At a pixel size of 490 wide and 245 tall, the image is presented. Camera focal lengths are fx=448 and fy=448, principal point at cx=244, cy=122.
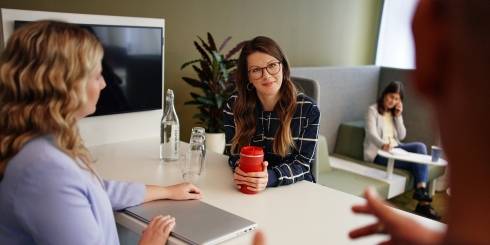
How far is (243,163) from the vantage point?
4.96 feet

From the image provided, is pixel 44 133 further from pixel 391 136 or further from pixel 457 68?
pixel 391 136

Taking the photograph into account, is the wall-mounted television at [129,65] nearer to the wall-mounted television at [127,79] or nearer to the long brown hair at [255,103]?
the wall-mounted television at [127,79]

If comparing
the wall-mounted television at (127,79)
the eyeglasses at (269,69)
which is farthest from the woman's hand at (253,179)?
the wall-mounted television at (127,79)

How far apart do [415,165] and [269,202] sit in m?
2.50

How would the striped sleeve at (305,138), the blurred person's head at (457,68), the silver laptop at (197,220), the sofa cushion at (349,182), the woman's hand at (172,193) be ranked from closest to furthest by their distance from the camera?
1. the blurred person's head at (457,68)
2. the silver laptop at (197,220)
3. the woman's hand at (172,193)
4. the striped sleeve at (305,138)
5. the sofa cushion at (349,182)

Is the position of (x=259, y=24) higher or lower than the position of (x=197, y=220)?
higher

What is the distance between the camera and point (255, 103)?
1881 millimetres

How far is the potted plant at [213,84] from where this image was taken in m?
2.77

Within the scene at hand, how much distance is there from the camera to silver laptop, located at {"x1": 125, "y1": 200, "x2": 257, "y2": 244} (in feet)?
3.84

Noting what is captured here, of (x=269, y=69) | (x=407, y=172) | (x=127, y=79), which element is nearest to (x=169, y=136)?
(x=127, y=79)

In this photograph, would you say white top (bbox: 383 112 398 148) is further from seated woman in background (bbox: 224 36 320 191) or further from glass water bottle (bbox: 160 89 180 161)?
glass water bottle (bbox: 160 89 180 161)

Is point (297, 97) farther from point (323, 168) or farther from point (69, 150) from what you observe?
point (323, 168)

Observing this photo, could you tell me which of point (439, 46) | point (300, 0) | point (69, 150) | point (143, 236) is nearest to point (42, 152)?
point (69, 150)

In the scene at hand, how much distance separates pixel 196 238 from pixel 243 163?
41cm
